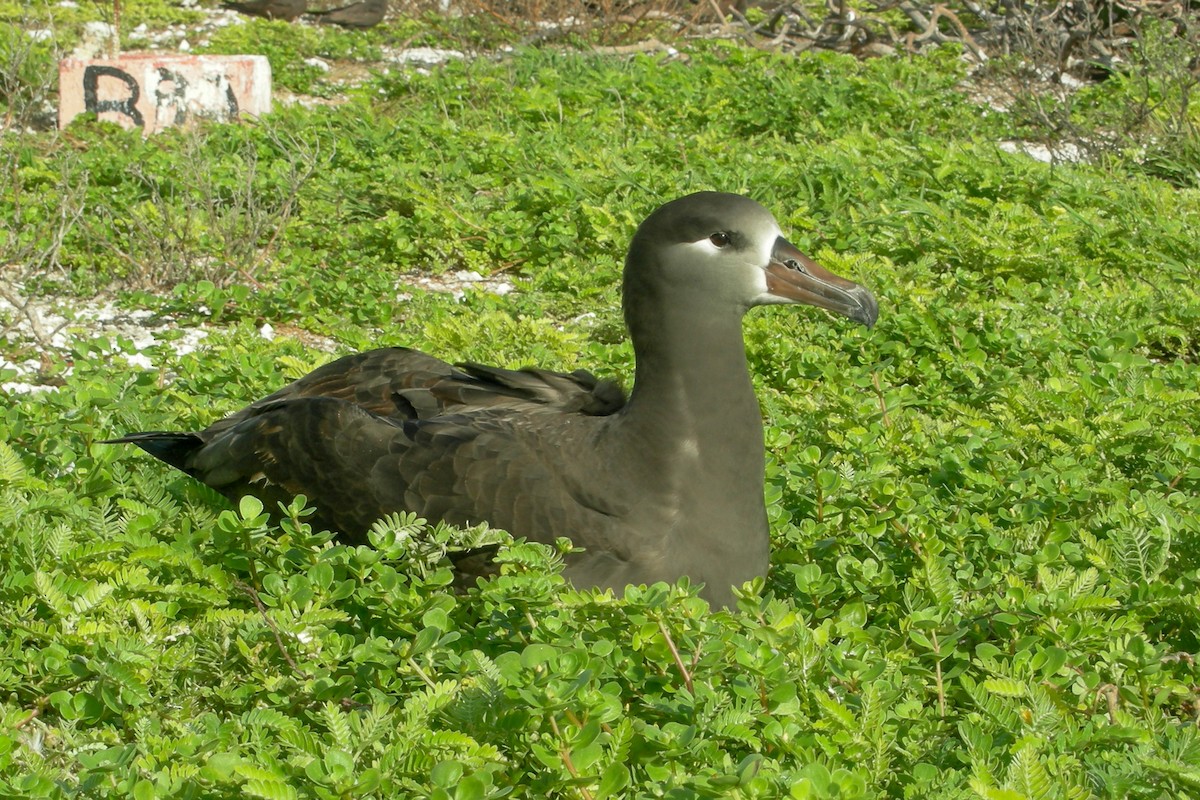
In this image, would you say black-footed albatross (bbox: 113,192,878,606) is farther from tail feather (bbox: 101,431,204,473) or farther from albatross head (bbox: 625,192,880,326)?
tail feather (bbox: 101,431,204,473)

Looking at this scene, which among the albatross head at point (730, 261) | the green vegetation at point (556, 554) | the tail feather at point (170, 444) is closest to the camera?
the green vegetation at point (556, 554)

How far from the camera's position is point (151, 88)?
26.4 ft

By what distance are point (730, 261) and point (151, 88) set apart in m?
5.63

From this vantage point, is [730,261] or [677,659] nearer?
[677,659]

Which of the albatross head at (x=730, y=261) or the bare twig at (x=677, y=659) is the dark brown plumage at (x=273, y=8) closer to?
the albatross head at (x=730, y=261)

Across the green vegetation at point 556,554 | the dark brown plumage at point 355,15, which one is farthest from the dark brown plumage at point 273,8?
the green vegetation at point 556,554

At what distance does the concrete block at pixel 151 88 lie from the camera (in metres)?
7.96

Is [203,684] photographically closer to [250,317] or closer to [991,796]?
[991,796]

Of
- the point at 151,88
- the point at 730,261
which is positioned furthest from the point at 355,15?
the point at 730,261

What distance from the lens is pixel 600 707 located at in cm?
233

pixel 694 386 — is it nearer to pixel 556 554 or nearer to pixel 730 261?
pixel 730 261

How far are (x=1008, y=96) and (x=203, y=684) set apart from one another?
308 inches

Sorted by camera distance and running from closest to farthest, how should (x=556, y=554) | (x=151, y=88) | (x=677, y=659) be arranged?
(x=677, y=659) → (x=556, y=554) → (x=151, y=88)

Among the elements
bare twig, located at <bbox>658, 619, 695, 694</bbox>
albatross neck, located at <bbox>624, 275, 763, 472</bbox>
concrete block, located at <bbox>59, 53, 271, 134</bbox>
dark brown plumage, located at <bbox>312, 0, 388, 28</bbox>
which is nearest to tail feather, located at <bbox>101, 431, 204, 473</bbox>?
albatross neck, located at <bbox>624, 275, 763, 472</bbox>
